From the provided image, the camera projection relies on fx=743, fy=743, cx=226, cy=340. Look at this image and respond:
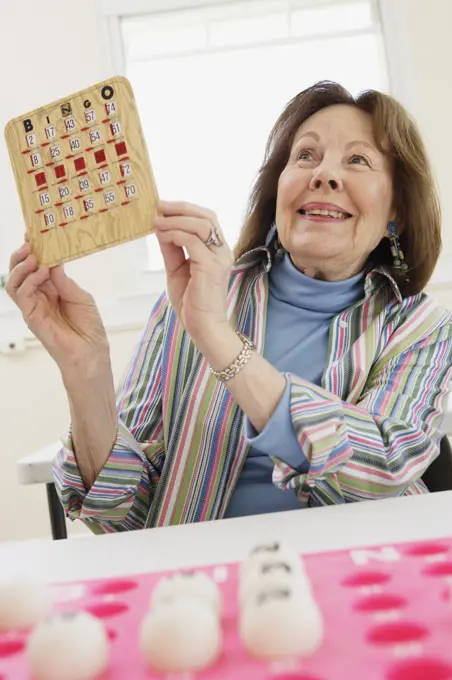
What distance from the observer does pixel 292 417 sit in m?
0.87

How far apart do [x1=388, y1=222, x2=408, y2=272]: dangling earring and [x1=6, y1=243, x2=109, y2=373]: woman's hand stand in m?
0.58

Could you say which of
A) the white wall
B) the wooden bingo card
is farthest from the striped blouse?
the white wall

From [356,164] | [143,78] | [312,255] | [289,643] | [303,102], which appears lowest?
[289,643]

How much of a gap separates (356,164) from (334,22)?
209 cm

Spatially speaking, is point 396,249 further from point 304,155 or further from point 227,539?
point 227,539

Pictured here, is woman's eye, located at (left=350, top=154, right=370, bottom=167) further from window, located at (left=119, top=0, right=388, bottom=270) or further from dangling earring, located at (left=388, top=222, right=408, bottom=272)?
window, located at (left=119, top=0, right=388, bottom=270)

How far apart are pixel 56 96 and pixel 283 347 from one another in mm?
2194

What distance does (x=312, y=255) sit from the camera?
3.95 feet

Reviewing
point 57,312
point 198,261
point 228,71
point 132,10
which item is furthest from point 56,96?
point 198,261

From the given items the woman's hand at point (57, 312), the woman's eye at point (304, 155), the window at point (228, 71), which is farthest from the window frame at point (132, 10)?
the woman's hand at point (57, 312)

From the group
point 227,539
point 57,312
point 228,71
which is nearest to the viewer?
point 227,539

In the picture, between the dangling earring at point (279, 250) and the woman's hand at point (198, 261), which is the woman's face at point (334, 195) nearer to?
the dangling earring at point (279, 250)

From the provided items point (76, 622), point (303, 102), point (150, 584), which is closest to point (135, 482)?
point (150, 584)

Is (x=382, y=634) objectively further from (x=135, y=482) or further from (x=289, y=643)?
(x=135, y=482)
